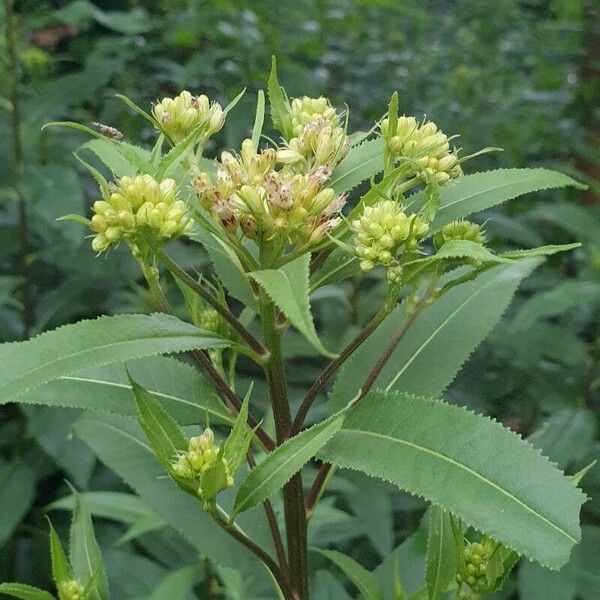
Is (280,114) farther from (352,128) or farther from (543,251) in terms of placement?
(352,128)

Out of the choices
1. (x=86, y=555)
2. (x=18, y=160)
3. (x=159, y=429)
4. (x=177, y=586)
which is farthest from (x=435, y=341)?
(x=18, y=160)

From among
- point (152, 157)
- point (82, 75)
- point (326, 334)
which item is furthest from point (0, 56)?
point (152, 157)

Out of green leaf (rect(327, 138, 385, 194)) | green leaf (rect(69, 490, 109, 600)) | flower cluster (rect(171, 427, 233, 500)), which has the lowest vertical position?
green leaf (rect(69, 490, 109, 600))

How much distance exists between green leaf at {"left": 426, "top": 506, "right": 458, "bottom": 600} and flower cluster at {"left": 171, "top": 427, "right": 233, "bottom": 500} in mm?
309

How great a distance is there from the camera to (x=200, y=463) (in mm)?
869

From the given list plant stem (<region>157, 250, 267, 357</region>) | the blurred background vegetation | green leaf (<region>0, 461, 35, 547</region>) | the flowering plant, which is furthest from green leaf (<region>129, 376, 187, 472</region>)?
green leaf (<region>0, 461, 35, 547</region>)

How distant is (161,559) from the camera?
2021 millimetres

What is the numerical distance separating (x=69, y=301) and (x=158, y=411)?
5.27ft

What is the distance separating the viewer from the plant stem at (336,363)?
928mm

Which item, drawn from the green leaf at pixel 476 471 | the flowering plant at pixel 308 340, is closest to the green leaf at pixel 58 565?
the flowering plant at pixel 308 340

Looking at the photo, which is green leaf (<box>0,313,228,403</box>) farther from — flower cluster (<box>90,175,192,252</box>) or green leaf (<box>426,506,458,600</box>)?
green leaf (<box>426,506,458,600</box>)

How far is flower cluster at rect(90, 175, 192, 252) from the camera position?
0.89 metres

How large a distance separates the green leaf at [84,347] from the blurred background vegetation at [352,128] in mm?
732

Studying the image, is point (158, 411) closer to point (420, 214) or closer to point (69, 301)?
point (420, 214)
